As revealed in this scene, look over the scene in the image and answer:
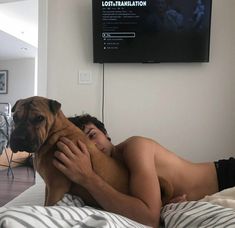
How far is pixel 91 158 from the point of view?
108cm

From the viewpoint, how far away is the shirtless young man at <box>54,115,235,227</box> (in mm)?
961

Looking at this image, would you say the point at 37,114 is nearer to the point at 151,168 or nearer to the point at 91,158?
the point at 91,158

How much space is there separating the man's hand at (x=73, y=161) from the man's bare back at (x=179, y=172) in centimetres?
17

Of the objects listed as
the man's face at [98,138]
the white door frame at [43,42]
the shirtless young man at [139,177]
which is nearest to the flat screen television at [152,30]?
the white door frame at [43,42]

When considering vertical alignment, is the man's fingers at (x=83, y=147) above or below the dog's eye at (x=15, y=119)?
below

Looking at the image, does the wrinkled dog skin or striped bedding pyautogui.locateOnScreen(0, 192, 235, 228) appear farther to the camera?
the wrinkled dog skin

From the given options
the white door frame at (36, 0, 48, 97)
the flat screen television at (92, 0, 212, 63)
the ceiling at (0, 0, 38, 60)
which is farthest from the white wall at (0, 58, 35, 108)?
the flat screen television at (92, 0, 212, 63)

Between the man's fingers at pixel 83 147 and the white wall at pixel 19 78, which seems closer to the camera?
the man's fingers at pixel 83 147

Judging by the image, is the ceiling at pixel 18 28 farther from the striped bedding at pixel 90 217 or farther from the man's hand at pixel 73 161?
the striped bedding at pixel 90 217

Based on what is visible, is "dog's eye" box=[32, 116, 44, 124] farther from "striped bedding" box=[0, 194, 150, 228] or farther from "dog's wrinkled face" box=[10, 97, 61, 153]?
"striped bedding" box=[0, 194, 150, 228]

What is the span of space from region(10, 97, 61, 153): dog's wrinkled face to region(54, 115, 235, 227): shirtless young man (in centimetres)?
8

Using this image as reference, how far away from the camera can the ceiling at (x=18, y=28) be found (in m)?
3.94

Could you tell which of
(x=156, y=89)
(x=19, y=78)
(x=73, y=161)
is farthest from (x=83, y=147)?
(x=19, y=78)

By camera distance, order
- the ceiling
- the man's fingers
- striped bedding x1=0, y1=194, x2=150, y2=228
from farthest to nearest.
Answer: the ceiling < the man's fingers < striped bedding x1=0, y1=194, x2=150, y2=228
